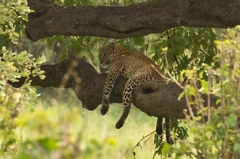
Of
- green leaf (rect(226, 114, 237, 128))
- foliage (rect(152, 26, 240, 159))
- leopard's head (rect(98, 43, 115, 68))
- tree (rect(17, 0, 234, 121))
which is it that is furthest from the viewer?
leopard's head (rect(98, 43, 115, 68))

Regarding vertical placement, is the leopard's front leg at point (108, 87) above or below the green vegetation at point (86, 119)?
below

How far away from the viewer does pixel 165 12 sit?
24.6 feet

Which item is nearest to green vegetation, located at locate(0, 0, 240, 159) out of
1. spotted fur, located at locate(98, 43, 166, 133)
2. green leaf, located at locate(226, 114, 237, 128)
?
green leaf, located at locate(226, 114, 237, 128)

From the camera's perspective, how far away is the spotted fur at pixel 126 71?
7855 mm

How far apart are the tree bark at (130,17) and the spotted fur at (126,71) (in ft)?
1.54

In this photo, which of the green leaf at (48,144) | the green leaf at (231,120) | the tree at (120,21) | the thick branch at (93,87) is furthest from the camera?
the tree at (120,21)

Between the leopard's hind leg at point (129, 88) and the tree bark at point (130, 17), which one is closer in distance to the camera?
the tree bark at point (130, 17)

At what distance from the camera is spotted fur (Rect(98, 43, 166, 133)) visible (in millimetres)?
7855

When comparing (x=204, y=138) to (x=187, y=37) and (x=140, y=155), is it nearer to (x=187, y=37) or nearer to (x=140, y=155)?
(x=187, y=37)

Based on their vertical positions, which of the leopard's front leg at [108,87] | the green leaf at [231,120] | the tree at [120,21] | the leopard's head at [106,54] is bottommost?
the leopard's front leg at [108,87]

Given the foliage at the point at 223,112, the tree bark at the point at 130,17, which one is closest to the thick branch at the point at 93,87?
the tree bark at the point at 130,17

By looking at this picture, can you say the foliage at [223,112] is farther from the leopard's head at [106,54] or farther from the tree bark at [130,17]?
the leopard's head at [106,54]

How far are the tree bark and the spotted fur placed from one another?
0.47m

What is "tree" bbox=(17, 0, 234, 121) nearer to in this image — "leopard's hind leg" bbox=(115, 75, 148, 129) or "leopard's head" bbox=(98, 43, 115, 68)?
"leopard's hind leg" bbox=(115, 75, 148, 129)
